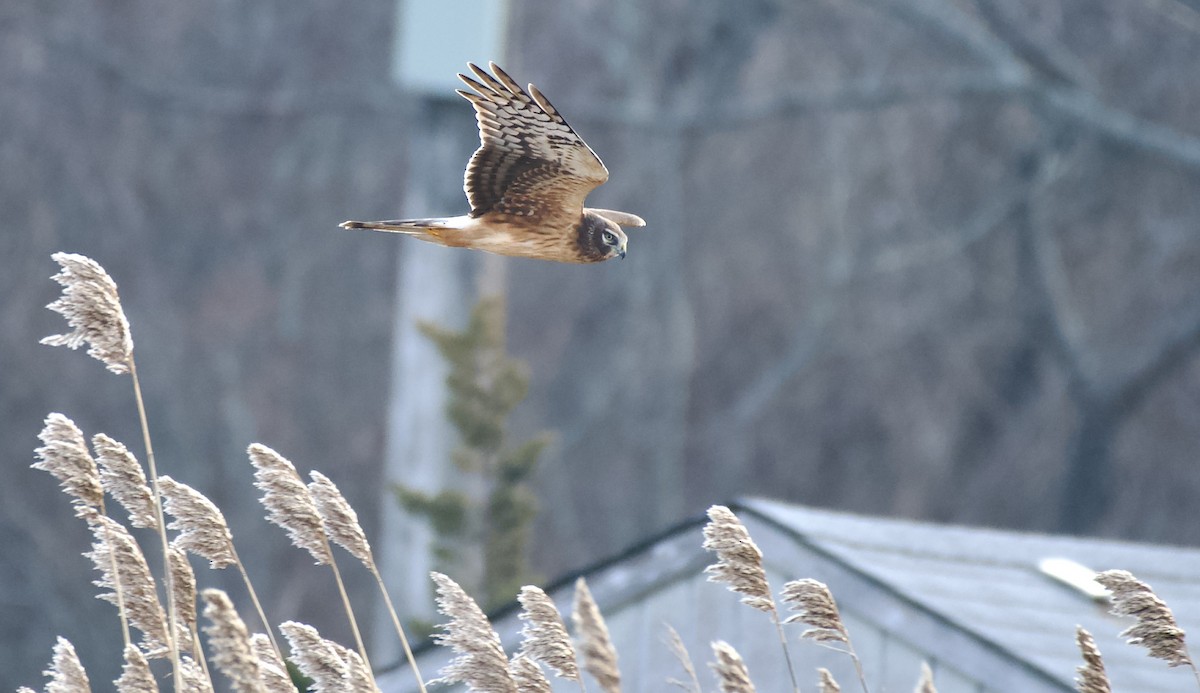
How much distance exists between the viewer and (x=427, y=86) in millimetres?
11781

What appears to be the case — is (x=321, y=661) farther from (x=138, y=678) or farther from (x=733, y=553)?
(x=733, y=553)

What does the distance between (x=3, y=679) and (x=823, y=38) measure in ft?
37.4

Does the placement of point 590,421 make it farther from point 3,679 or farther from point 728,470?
point 3,679

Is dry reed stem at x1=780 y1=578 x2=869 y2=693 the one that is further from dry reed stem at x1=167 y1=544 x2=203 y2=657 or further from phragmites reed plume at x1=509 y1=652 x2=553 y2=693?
dry reed stem at x1=167 y1=544 x2=203 y2=657

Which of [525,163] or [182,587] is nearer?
[525,163]

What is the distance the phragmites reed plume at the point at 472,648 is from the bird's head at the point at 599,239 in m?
1.18

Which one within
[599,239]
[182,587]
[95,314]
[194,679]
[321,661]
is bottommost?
[194,679]

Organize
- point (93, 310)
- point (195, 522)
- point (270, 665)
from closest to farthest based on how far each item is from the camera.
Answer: point (93, 310)
point (195, 522)
point (270, 665)

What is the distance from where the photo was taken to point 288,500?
3764 mm

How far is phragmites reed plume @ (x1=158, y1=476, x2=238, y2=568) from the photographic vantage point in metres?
3.82

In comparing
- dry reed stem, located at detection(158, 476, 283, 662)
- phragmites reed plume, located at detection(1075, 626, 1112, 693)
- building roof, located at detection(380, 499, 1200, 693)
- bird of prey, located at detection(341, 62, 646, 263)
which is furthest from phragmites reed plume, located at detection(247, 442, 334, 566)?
building roof, located at detection(380, 499, 1200, 693)

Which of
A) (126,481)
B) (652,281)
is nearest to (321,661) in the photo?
(126,481)

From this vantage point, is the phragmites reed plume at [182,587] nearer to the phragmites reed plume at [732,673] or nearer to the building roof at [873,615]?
the phragmites reed plume at [732,673]

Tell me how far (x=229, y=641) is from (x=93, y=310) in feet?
2.38
